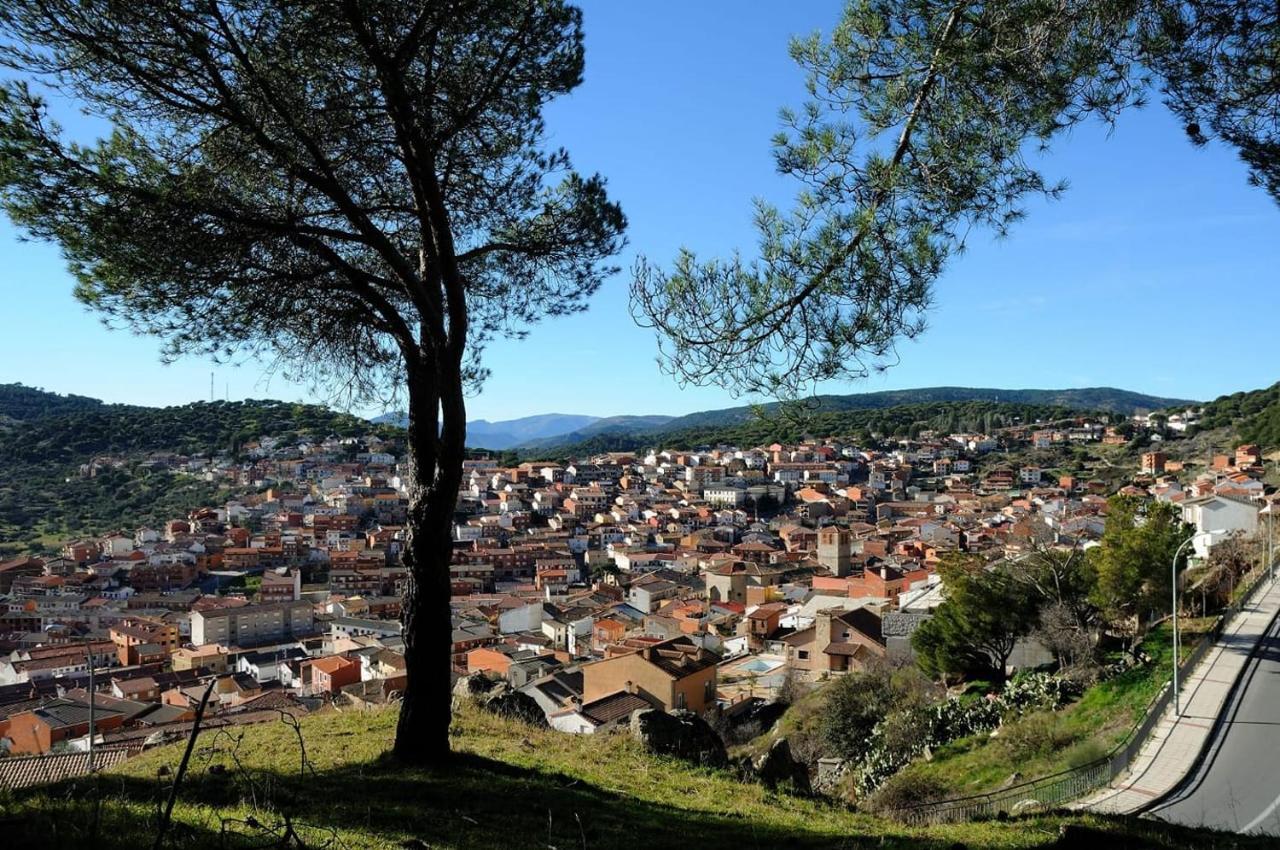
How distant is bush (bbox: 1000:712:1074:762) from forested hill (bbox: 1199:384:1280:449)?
62.4 metres

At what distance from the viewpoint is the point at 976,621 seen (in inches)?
705

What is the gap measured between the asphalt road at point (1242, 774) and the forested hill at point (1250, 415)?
6080cm

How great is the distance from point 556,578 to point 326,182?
51.7 meters

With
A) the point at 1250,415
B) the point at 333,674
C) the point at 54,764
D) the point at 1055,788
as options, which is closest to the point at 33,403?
the point at 333,674

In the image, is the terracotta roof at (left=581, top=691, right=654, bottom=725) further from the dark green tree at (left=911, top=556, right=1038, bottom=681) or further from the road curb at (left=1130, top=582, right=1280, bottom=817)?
the road curb at (left=1130, top=582, right=1280, bottom=817)

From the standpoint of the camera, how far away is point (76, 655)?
35594 millimetres

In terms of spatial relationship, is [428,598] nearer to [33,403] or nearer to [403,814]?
[403,814]

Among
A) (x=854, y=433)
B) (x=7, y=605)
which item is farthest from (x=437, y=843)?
(x=854, y=433)

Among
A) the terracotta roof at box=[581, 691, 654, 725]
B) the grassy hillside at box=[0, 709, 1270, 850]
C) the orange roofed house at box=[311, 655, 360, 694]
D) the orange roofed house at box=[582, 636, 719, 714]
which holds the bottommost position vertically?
the orange roofed house at box=[311, 655, 360, 694]

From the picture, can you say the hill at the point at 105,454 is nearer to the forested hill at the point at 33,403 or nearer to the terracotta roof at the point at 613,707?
the forested hill at the point at 33,403

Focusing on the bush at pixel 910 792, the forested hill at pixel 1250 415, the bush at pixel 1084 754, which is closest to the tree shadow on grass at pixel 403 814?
the bush at pixel 910 792

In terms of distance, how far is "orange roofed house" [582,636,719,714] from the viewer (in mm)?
20422

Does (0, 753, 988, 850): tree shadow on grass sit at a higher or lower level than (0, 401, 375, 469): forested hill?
lower

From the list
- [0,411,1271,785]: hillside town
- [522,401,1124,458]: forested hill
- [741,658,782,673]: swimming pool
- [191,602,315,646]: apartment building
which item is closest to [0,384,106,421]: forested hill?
[0,411,1271,785]: hillside town
